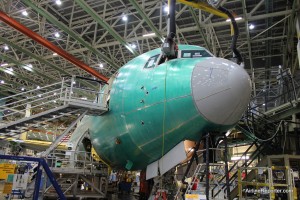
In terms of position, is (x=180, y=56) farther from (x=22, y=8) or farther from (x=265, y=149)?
(x=22, y=8)

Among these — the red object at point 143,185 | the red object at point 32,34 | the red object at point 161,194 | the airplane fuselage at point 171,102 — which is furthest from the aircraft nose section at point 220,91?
the red object at point 32,34

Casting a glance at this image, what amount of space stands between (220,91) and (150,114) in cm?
199

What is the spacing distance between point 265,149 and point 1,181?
41.2ft

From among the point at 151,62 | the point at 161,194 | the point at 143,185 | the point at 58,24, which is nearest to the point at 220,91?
the point at 151,62

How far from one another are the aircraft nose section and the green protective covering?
0.63 ft

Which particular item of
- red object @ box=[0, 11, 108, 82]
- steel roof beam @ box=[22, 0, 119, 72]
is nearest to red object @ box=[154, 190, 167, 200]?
steel roof beam @ box=[22, 0, 119, 72]

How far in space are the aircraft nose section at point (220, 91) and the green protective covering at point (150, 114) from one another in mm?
193

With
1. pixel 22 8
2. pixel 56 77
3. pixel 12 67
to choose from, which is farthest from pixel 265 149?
pixel 12 67

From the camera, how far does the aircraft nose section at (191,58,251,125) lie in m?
7.02

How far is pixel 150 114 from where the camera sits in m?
7.84

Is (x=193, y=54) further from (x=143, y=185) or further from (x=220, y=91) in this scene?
(x=143, y=185)

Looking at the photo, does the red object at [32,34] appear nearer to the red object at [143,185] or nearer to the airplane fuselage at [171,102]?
the airplane fuselage at [171,102]

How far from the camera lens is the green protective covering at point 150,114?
7.33 meters

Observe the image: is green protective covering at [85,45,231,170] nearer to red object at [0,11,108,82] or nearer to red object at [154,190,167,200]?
red object at [154,190,167,200]
